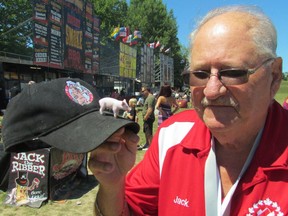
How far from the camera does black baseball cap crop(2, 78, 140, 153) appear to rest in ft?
4.40

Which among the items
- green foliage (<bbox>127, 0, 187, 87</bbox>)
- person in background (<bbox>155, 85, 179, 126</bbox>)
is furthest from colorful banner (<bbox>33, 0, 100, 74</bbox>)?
green foliage (<bbox>127, 0, 187, 87</bbox>)

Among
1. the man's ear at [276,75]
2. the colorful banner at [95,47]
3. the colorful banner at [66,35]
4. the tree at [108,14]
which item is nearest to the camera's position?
the man's ear at [276,75]

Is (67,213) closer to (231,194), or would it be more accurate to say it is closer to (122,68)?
(231,194)

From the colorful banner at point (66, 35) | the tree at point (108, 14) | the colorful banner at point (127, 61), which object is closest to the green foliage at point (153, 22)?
the tree at point (108, 14)

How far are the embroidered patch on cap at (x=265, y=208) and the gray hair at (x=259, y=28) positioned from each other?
0.62 m

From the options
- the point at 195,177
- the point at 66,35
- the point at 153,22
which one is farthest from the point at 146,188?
the point at 153,22

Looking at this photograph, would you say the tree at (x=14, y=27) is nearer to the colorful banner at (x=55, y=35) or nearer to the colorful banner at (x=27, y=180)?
the colorful banner at (x=55, y=35)

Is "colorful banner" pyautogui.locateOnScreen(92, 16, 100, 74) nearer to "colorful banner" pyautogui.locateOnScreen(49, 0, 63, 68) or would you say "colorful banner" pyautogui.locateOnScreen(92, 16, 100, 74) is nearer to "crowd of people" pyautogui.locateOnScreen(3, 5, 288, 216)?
"colorful banner" pyautogui.locateOnScreen(49, 0, 63, 68)

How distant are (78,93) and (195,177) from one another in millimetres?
662

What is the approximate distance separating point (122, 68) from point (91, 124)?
2919cm

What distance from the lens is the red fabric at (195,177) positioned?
56.9 inches

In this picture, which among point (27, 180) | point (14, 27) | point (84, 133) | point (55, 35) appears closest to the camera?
point (84, 133)

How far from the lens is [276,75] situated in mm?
1576

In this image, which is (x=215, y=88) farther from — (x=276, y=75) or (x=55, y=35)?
(x=55, y=35)
